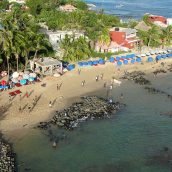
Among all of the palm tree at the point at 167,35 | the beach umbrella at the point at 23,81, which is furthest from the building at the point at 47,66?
the palm tree at the point at 167,35

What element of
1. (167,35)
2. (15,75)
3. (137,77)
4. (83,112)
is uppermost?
(167,35)

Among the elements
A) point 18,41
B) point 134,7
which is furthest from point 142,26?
point 134,7

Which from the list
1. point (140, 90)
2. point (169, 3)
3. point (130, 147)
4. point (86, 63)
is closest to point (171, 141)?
point (130, 147)

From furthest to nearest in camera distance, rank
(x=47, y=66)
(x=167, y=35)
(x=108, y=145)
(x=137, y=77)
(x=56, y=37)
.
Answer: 1. (x=167, y=35)
2. (x=56, y=37)
3. (x=137, y=77)
4. (x=47, y=66)
5. (x=108, y=145)

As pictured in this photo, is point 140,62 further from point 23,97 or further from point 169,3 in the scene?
point 169,3

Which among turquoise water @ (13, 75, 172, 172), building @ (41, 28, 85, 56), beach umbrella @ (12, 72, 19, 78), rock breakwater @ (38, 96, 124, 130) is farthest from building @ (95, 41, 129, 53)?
turquoise water @ (13, 75, 172, 172)

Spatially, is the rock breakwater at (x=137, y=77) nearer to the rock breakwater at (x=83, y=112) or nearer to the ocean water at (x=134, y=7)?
the rock breakwater at (x=83, y=112)

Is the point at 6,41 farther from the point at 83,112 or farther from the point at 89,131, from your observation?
the point at 89,131
